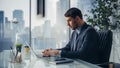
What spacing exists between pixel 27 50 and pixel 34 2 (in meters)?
2.61

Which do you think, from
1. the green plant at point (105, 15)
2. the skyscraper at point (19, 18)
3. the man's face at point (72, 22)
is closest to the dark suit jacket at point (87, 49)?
the man's face at point (72, 22)

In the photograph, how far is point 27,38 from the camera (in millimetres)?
5051

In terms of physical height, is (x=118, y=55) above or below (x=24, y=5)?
below

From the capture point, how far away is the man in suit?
89.3 inches

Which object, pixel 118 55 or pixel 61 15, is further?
pixel 61 15

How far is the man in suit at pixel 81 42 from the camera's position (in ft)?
7.44

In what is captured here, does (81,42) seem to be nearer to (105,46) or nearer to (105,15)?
(105,46)

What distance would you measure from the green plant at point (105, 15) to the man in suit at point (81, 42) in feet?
6.15

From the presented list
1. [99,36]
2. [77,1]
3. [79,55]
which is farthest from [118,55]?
[79,55]

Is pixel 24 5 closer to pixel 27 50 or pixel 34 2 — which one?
pixel 34 2

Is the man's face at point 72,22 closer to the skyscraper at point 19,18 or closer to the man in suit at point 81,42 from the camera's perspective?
the man in suit at point 81,42

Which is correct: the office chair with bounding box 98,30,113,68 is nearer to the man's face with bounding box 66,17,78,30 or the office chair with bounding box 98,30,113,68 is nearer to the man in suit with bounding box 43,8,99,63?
the man in suit with bounding box 43,8,99,63

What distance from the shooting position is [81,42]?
8.05 feet

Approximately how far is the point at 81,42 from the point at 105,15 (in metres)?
2.07
